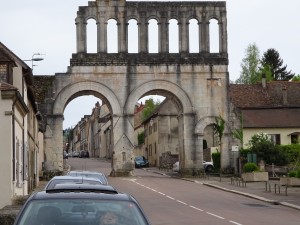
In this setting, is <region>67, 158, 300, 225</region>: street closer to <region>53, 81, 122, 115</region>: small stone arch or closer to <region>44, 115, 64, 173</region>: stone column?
<region>44, 115, 64, 173</region>: stone column

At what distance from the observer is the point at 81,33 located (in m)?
59.5

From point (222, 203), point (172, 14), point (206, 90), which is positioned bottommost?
point (222, 203)

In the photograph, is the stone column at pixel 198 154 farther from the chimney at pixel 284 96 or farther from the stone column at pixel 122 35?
the chimney at pixel 284 96

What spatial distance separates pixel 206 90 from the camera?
5975 centimetres

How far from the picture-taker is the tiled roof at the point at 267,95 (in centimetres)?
6856

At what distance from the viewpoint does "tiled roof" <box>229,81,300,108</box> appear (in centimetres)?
6856

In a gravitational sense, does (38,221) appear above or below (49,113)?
below

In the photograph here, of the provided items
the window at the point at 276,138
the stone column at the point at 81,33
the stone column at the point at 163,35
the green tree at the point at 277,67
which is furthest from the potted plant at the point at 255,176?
the green tree at the point at 277,67

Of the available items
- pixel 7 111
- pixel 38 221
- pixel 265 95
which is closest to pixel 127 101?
pixel 265 95

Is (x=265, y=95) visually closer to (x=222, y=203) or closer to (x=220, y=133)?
(x=220, y=133)

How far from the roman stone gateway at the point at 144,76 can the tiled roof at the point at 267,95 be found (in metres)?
8.32

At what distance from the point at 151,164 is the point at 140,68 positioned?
109 ft

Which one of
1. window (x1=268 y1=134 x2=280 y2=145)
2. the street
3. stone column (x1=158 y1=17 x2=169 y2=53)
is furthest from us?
window (x1=268 y1=134 x2=280 y2=145)

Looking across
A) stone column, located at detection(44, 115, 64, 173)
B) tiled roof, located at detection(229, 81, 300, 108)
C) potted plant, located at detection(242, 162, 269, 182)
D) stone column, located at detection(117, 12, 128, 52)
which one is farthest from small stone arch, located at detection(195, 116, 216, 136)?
stone column, located at detection(44, 115, 64, 173)
